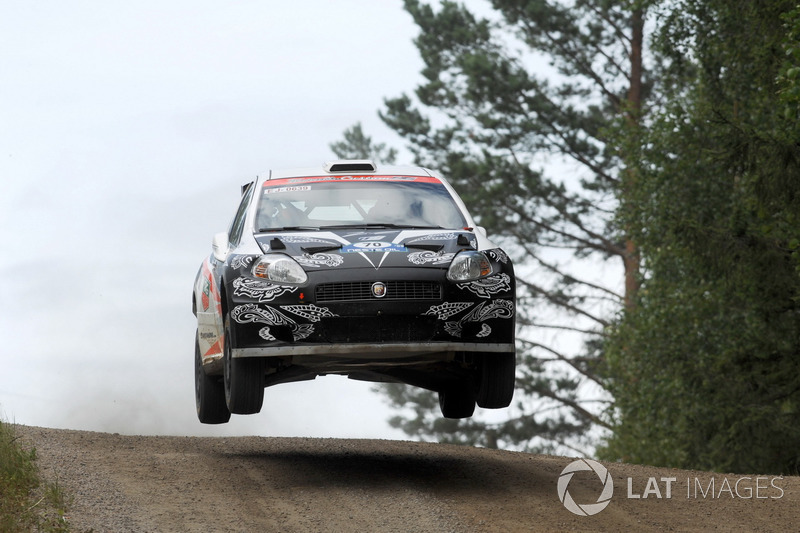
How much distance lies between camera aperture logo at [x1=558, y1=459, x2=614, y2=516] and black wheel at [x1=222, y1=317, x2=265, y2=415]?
2.59 metres

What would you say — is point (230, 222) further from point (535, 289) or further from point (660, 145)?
point (535, 289)

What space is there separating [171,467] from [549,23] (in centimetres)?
2353

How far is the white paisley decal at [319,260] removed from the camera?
8.37 metres

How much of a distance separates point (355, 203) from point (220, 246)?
49.3 inches

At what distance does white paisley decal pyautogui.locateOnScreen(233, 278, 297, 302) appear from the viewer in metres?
8.35

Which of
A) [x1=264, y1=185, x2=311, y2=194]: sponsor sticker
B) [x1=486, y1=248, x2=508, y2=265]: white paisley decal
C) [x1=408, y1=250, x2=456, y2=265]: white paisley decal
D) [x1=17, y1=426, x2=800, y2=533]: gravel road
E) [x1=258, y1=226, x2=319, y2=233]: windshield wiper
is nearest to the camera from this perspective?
[x1=17, y1=426, x2=800, y2=533]: gravel road

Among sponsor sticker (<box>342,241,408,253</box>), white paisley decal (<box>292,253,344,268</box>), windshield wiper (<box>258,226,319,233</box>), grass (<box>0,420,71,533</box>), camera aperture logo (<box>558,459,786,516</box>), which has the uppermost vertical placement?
windshield wiper (<box>258,226,319,233</box>)

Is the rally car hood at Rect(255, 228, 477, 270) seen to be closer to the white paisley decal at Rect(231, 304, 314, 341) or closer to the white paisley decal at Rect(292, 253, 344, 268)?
the white paisley decal at Rect(292, 253, 344, 268)

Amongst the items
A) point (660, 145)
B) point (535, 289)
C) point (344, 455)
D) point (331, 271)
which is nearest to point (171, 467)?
point (344, 455)

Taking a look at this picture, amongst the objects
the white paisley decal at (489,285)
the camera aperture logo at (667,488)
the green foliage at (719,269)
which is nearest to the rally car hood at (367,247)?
the white paisley decal at (489,285)

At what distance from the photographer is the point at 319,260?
841cm

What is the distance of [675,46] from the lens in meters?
23.4

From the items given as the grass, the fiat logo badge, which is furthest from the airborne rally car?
the grass

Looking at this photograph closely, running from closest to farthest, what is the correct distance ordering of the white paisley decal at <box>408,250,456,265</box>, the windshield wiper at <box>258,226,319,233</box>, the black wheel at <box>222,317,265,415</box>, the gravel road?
the gravel road → the white paisley decal at <box>408,250,456,265</box> → the black wheel at <box>222,317,265,415</box> → the windshield wiper at <box>258,226,319,233</box>
